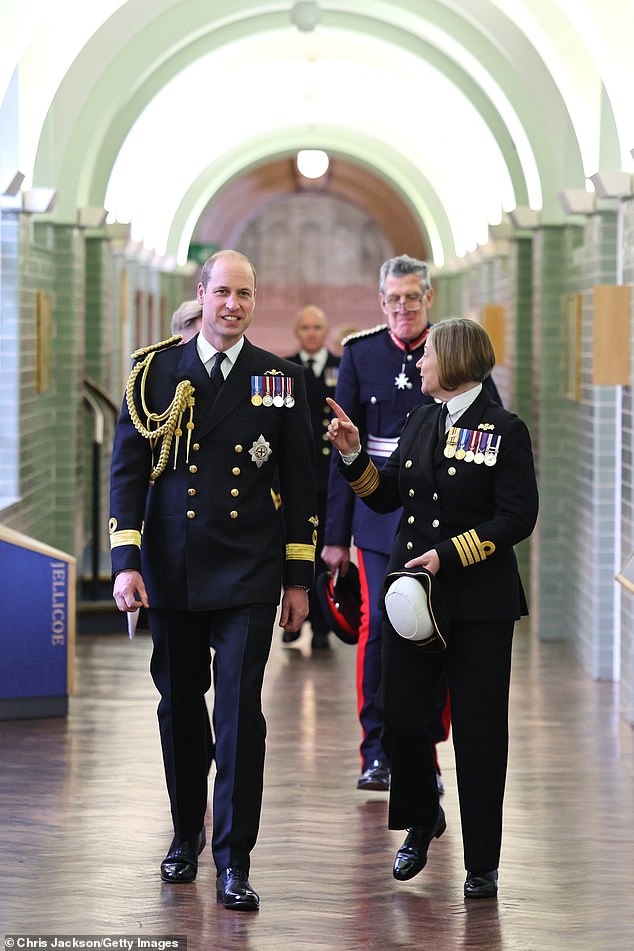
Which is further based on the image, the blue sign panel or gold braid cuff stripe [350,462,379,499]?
the blue sign panel

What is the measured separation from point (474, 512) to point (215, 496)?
72 cm

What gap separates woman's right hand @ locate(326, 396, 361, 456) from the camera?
4.67 m

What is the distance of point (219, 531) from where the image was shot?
458cm

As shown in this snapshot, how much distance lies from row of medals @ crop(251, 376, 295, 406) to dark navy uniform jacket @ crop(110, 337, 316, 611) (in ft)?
0.05

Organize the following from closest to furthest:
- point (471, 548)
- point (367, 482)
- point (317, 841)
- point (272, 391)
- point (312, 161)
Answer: point (471, 548) → point (272, 391) → point (367, 482) → point (317, 841) → point (312, 161)

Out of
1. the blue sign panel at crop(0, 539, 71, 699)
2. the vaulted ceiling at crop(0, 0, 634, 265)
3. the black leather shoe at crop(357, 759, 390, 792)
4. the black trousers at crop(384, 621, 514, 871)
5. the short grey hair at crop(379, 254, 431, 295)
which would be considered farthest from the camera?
the vaulted ceiling at crop(0, 0, 634, 265)

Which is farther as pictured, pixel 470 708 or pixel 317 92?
pixel 317 92

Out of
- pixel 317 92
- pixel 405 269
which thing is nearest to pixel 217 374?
pixel 405 269

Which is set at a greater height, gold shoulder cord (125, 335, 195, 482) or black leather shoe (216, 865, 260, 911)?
gold shoulder cord (125, 335, 195, 482)

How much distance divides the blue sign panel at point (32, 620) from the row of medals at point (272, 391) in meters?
2.74

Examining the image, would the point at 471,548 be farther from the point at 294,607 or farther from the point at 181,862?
the point at 181,862

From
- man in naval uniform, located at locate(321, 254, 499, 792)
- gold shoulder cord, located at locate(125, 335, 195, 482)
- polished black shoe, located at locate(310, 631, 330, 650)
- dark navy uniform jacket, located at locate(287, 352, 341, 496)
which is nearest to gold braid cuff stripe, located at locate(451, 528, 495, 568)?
gold shoulder cord, located at locate(125, 335, 195, 482)

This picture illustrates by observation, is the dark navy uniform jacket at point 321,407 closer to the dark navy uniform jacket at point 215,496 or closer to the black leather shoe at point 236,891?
the dark navy uniform jacket at point 215,496

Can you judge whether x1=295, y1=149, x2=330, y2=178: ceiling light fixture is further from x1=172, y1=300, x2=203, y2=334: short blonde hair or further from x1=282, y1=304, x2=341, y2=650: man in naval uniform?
x1=172, y1=300, x2=203, y2=334: short blonde hair
